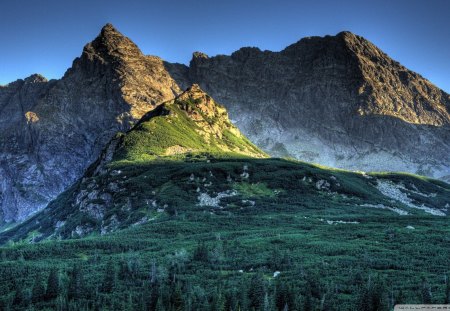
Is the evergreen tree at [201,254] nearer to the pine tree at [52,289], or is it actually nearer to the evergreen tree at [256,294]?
the evergreen tree at [256,294]

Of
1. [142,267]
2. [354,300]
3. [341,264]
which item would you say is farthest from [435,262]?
[142,267]

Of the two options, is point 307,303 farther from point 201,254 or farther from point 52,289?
point 52,289

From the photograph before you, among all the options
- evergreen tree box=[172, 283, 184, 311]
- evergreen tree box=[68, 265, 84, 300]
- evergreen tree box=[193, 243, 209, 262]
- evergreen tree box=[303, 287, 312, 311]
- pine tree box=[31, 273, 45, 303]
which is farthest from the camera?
evergreen tree box=[193, 243, 209, 262]

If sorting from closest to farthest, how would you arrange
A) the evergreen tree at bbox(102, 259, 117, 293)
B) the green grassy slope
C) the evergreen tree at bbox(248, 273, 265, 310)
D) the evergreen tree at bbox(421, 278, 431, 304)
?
the evergreen tree at bbox(421, 278, 431, 304) < the evergreen tree at bbox(248, 273, 265, 310) < the green grassy slope < the evergreen tree at bbox(102, 259, 117, 293)

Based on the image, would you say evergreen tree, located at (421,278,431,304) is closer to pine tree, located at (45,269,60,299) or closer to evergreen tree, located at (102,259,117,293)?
evergreen tree, located at (102,259,117,293)

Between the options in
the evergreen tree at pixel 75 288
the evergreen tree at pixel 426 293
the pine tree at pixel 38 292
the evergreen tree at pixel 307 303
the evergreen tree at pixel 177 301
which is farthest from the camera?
the pine tree at pixel 38 292

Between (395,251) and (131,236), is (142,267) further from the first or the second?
(395,251)

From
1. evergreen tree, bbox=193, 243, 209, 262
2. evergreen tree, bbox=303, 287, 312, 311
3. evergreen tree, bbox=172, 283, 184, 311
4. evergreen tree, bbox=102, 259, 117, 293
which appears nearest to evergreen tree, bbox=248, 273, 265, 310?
evergreen tree, bbox=303, 287, 312, 311

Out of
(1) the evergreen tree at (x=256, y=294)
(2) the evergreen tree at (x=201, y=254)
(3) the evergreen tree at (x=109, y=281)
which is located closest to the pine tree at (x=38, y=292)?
(3) the evergreen tree at (x=109, y=281)

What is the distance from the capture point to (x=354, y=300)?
301ft

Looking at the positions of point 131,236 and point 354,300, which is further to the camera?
point 131,236

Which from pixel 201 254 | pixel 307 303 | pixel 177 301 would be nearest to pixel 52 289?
pixel 177 301

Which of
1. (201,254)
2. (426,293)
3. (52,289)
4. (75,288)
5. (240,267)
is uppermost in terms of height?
(201,254)

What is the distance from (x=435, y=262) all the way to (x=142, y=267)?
226 feet
